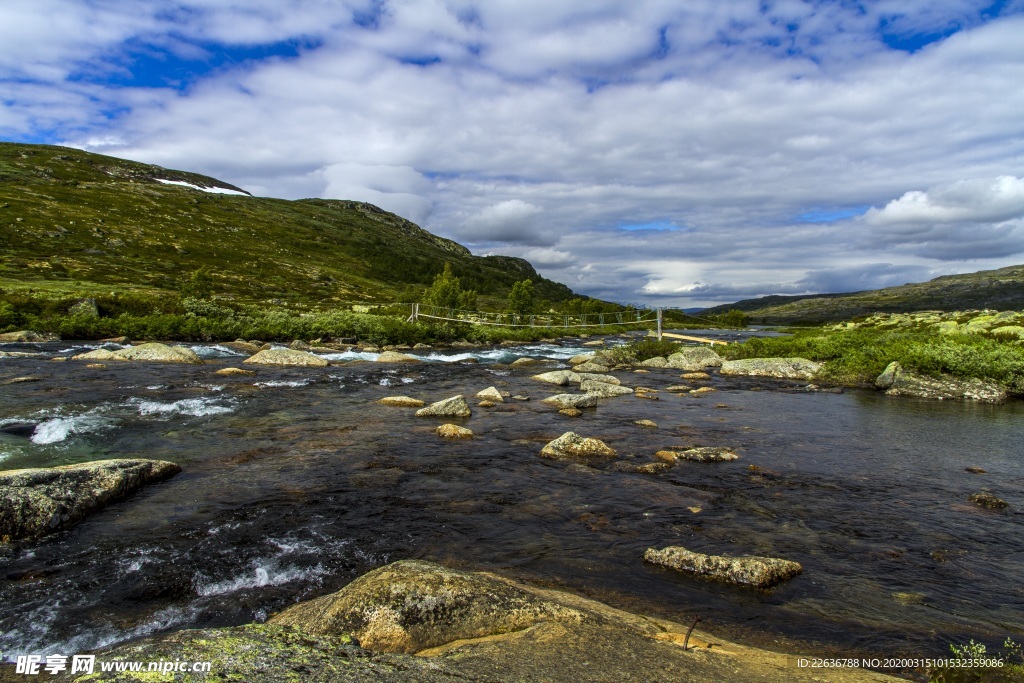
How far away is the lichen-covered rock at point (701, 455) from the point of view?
11.5 meters

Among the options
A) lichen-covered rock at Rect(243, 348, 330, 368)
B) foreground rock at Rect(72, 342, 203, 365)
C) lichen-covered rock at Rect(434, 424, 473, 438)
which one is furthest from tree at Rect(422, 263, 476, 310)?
lichen-covered rock at Rect(434, 424, 473, 438)

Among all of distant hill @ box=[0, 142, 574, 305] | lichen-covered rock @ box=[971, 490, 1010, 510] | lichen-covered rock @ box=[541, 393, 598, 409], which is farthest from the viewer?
distant hill @ box=[0, 142, 574, 305]

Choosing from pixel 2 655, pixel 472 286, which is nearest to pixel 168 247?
pixel 472 286

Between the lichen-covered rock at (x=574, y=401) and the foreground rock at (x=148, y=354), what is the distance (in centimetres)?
1888

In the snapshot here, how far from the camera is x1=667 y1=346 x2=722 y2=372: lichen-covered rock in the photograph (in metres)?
30.3

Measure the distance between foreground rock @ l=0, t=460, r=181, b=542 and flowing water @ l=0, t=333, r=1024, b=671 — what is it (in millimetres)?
284

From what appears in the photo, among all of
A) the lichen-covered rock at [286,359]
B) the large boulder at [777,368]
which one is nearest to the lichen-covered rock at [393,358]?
the lichen-covered rock at [286,359]

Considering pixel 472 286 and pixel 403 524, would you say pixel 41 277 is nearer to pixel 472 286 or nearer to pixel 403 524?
pixel 403 524

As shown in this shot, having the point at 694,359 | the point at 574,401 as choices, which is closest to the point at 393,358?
the point at 574,401

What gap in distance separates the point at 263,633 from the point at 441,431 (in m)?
9.42

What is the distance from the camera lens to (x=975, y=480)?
33.5ft

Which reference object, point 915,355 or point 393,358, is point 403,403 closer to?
point 393,358

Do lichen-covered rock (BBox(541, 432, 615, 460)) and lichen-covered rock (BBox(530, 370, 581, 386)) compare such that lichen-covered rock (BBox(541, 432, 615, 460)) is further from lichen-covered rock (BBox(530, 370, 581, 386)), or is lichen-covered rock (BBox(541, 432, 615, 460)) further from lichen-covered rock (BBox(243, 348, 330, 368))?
lichen-covered rock (BBox(243, 348, 330, 368))

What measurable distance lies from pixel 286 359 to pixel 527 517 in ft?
72.8
